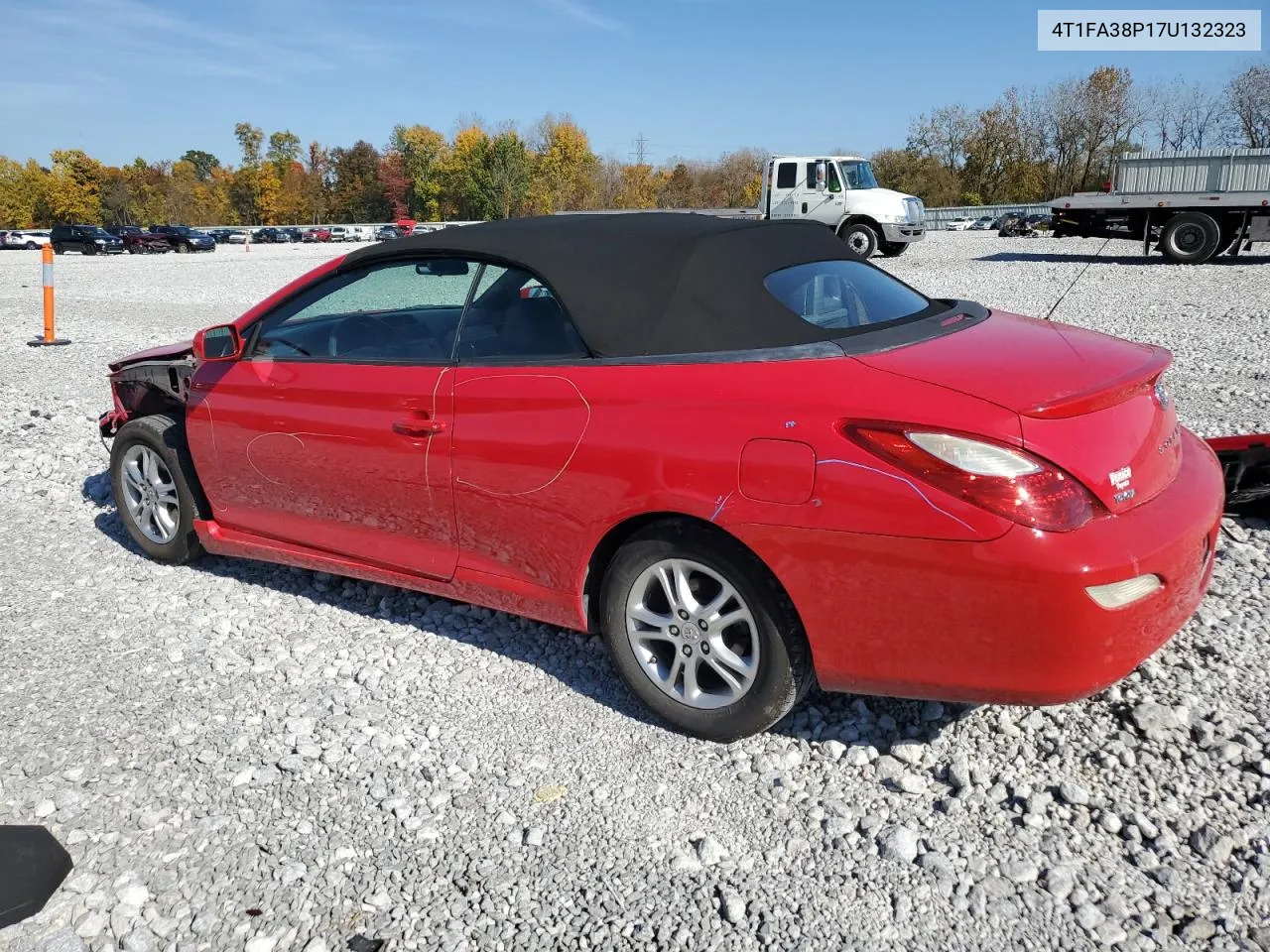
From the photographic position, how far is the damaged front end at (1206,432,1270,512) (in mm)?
4531

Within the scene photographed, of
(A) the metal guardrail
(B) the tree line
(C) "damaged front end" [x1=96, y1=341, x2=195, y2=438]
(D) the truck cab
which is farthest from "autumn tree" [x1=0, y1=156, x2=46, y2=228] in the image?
(C) "damaged front end" [x1=96, y1=341, x2=195, y2=438]

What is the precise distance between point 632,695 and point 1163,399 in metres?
1.91

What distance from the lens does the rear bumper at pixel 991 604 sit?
2527 millimetres

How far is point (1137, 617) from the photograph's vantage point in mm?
2629

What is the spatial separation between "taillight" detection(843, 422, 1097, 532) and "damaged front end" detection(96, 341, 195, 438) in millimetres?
3335

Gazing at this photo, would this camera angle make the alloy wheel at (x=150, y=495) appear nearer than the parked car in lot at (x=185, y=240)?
Yes

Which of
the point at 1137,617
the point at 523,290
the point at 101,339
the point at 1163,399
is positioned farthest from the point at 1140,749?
the point at 101,339

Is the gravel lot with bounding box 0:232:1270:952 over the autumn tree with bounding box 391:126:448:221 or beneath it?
beneath

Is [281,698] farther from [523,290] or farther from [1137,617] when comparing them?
[1137,617]

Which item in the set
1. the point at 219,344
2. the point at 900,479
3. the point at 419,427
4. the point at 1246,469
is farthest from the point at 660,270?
the point at 1246,469

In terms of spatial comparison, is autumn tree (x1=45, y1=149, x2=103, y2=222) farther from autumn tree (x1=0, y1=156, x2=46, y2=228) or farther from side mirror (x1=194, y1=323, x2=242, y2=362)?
side mirror (x1=194, y1=323, x2=242, y2=362)

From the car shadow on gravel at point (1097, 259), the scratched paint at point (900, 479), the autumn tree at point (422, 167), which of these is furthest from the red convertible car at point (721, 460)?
the autumn tree at point (422, 167)

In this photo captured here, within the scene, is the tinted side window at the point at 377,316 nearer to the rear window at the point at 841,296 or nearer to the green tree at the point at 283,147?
the rear window at the point at 841,296

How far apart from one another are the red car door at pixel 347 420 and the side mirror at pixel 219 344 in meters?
0.06
